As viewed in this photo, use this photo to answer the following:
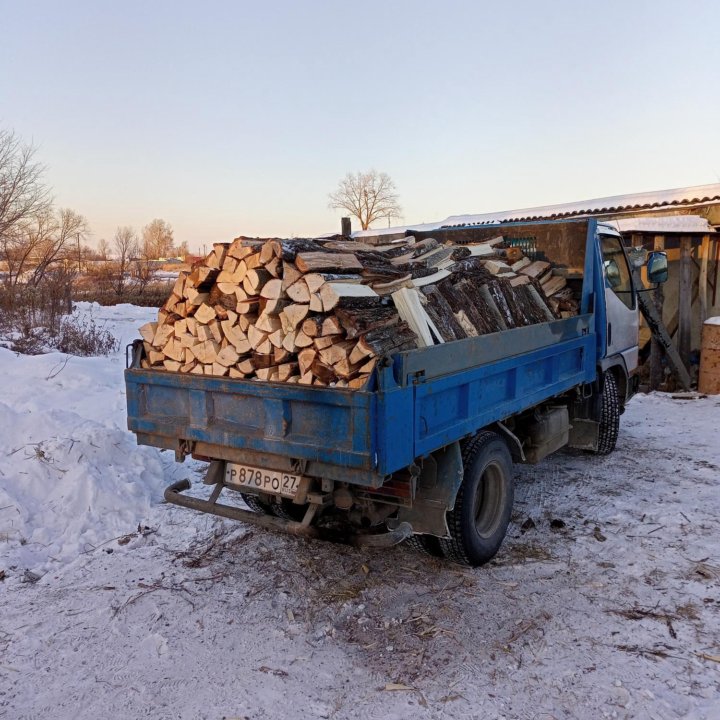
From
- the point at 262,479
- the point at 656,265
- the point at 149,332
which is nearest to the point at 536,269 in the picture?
the point at 656,265

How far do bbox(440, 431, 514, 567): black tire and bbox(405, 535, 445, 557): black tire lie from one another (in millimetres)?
41

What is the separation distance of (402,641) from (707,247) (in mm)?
Result: 10118

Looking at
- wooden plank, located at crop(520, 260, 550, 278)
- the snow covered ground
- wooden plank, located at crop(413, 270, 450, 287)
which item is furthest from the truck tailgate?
wooden plank, located at crop(520, 260, 550, 278)

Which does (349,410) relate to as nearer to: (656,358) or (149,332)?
(149,332)

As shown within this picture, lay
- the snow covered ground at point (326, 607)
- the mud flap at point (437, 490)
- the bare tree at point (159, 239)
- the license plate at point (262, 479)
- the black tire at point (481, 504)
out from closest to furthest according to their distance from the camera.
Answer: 1. the snow covered ground at point (326, 607)
2. the license plate at point (262, 479)
3. the mud flap at point (437, 490)
4. the black tire at point (481, 504)
5. the bare tree at point (159, 239)

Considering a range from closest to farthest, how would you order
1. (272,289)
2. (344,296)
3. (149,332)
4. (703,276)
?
1. (344,296)
2. (272,289)
3. (149,332)
4. (703,276)

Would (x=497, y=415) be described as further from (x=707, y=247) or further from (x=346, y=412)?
(x=707, y=247)

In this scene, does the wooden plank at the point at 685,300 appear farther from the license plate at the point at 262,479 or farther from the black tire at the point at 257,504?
the license plate at the point at 262,479

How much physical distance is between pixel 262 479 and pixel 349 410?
0.90 m

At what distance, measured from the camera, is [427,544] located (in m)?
4.03

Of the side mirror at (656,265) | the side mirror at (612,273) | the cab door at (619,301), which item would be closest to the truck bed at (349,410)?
the cab door at (619,301)

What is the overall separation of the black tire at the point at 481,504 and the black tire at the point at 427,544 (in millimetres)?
41

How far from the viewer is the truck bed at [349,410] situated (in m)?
3.00

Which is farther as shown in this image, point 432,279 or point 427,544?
point 432,279
